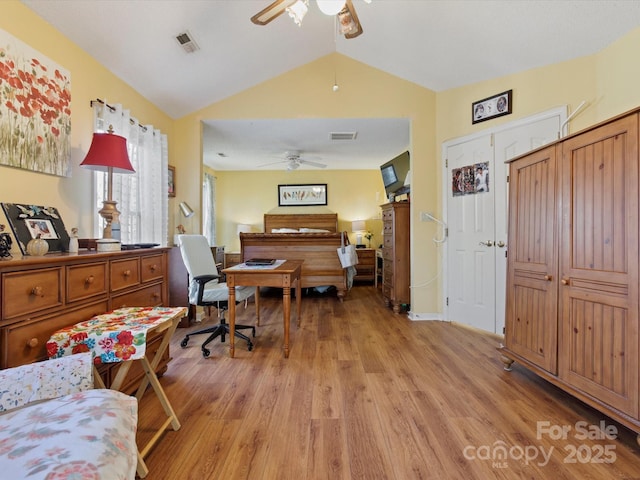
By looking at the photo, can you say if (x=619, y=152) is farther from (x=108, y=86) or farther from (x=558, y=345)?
(x=108, y=86)

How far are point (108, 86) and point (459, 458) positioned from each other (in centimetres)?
362

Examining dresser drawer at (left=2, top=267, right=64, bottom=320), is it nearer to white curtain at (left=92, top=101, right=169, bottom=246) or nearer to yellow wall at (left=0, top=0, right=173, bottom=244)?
yellow wall at (left=0, top=0, right=173, bottom=244)

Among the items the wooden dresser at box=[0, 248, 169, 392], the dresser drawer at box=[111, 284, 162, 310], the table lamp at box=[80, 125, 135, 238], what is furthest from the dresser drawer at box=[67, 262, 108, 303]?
the table lamp at box=[80, 125, 135, 238]

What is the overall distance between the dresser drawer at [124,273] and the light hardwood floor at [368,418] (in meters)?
0.75

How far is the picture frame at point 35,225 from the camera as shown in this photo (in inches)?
62.2

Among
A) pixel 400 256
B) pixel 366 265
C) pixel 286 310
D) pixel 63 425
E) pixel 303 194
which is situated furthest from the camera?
pixel 303 194

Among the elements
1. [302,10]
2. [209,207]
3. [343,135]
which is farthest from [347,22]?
[209,207]

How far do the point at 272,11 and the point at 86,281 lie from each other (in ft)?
6.18

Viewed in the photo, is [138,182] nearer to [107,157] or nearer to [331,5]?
[107,157]

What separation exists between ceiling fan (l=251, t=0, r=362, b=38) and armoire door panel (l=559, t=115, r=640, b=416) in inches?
61.2

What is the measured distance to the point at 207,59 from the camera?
2928 millimetres

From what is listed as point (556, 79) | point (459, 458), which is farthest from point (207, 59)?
point (459, 458)

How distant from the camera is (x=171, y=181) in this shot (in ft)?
11.8

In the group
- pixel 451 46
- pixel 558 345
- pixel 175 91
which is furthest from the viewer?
pixel 175 91
